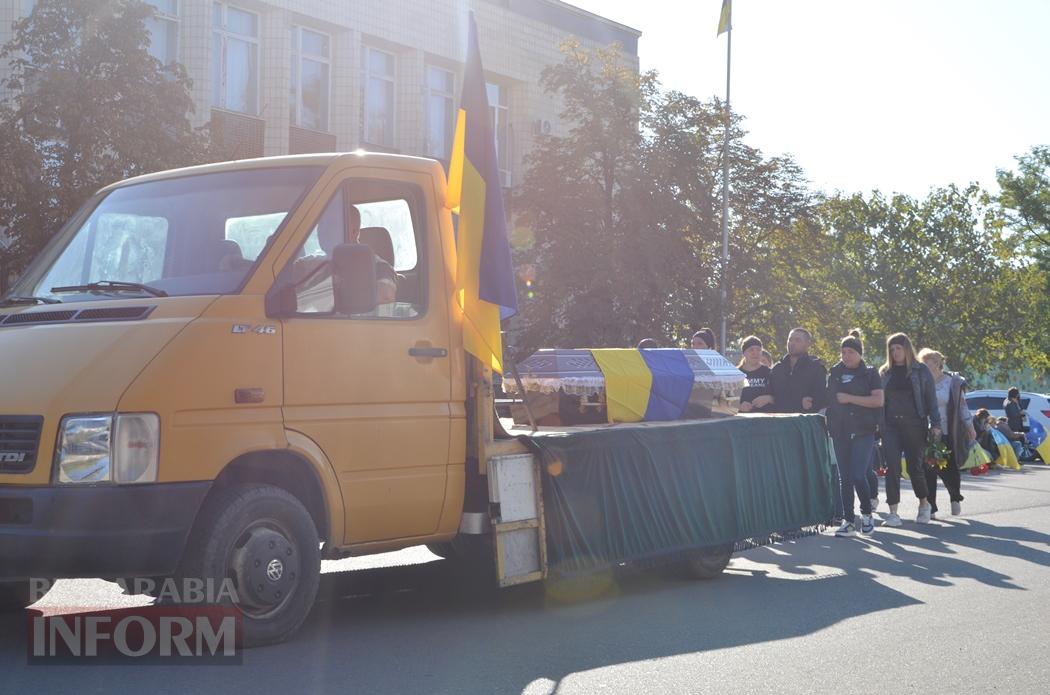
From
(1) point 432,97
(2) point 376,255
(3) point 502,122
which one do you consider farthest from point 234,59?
(2) point 376,255

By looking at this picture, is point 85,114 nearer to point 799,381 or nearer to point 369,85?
point 799,381

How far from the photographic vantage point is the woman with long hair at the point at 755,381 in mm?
13805

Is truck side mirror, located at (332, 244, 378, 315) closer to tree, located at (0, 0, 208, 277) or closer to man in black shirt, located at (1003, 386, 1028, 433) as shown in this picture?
tree, located at (0, 0, 208, 277)

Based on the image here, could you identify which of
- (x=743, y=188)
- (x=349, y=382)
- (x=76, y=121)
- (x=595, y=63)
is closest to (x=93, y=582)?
(x=349, y=382)

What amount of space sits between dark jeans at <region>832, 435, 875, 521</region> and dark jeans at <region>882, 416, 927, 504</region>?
82 cm

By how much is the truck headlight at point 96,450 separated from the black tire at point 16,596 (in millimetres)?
1750

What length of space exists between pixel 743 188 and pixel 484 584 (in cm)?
2637

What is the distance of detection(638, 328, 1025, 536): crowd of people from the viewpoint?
44.8 feet

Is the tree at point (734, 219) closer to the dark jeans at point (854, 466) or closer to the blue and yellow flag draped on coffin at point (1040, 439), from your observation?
the blue and yellow flag draped on coffin at point (1040, 439)

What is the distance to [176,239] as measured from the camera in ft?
23.8

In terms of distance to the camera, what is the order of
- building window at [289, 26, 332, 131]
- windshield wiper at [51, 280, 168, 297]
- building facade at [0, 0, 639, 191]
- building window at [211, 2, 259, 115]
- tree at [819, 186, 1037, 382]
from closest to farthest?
windshield wiper at [51, 280, 168, 297] → building facade at [0, 0, 639, 191] → building window at [211, 2, 259, 115] → building window at [289, 26, 332, 131] → tree at [819, 186, 1037, 382]

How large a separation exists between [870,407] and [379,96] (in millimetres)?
23675

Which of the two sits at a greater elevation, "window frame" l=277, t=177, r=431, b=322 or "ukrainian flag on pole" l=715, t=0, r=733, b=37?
"ukrainian flag on pole" l=715, t=0, r=733, b=37

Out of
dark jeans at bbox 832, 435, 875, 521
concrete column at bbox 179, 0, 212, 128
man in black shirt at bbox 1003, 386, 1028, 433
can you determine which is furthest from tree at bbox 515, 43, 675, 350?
dark jeans at bbox 832, 435, 875, 521
